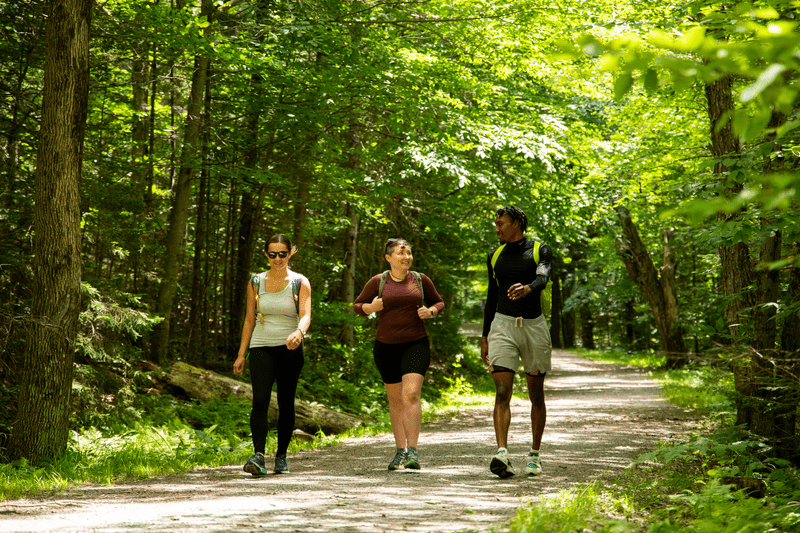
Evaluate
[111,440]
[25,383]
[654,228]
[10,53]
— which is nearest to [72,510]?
[25,383]

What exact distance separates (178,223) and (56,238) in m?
5.61

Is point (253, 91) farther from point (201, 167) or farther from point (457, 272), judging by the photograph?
point (457, 272)

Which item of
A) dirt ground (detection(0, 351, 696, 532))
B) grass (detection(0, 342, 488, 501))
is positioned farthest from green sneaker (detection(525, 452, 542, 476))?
→ grass (detection(0, 342, 488, 501))

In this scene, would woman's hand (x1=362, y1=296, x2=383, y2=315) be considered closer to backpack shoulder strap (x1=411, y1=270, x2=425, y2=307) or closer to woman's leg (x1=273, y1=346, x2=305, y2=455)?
backpack shoulder strap (x1=411, y1=270, x2=425, y2=307)

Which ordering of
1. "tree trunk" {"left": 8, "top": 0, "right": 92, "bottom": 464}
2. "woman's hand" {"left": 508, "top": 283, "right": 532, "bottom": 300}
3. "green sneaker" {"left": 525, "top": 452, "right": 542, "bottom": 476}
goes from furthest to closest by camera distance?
1. "tree trunk" {"left": 8, "top": 0, "right": 92, "bottom": 464}
2. "green sneaker" {"left": 525, "top": 452, "right": 542, "bottom": 476}
3. "woman's hand" {"left": 508, "top": 283, "right": 532, "bottom": 300}

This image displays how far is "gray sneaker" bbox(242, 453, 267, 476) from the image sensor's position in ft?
20.5

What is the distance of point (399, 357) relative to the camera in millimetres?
6469

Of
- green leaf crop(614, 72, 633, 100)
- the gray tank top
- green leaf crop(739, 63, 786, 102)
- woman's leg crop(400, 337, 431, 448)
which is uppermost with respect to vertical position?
green leaf crop(614, 72, 633, 100)

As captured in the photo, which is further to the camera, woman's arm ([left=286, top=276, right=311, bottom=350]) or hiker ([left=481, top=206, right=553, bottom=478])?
woman's arm ([left=286, top=276, right=311, bottom=350])

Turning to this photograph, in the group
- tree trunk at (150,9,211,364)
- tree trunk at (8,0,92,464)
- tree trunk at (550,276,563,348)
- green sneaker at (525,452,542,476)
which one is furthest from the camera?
tree trunk at (550,276,563,348)

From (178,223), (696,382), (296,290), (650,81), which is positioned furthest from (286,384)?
(696,382)

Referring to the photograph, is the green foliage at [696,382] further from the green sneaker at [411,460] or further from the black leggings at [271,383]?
the black leggings at [271,383]

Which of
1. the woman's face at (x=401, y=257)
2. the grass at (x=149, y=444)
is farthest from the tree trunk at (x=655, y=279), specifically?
the woman's face at (x=401, y=257)

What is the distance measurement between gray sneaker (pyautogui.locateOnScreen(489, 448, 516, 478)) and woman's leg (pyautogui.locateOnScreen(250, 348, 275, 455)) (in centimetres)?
220
